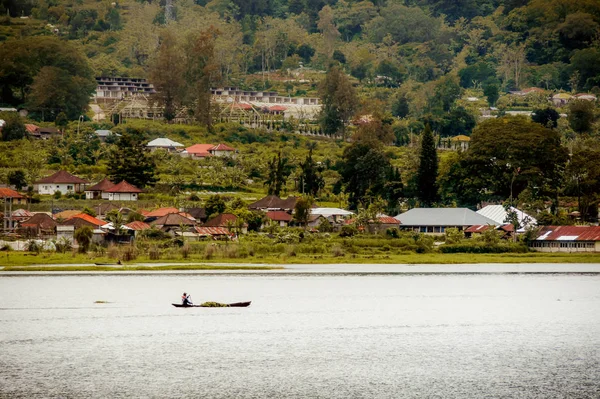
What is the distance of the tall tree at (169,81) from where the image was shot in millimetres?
136500

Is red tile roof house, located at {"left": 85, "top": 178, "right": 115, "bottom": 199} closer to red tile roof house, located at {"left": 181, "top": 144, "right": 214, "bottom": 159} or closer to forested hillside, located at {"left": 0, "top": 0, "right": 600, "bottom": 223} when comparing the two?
forested hillside, located at {"left": 0, "top": 0, "right": 600, "bottom": 223}

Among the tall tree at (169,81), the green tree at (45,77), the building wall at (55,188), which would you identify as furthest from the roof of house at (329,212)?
the green tree at (45,77)

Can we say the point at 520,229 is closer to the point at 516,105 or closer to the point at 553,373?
the point at 553,373

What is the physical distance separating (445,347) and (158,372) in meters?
12.3

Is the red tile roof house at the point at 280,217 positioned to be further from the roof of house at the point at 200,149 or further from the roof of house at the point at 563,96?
the roof of house at the point at 563,96

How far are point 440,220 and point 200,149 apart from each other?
34.9m

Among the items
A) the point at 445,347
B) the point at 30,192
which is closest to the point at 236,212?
the point at 30,192

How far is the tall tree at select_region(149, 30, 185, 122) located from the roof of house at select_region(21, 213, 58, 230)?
49244 mm

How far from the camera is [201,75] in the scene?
449 ft

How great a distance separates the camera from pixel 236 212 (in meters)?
90.6

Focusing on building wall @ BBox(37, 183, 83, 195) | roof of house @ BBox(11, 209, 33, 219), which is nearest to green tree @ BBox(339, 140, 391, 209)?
building wall @ BBox(37, 183, 83, 195)

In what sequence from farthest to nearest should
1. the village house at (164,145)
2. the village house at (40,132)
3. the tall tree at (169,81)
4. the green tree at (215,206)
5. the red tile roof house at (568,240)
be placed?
the tall tree at (169,81) < the village house at (164,145) < the village house at (40,132) < the green tree at (215,206) < the red tile roof house at (568,240)

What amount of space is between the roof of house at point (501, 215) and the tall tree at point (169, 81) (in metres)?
49.6

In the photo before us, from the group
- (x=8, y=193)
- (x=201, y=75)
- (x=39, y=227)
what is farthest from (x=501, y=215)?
(x=201, y=75)
